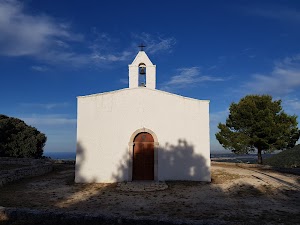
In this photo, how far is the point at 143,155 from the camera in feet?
48.5

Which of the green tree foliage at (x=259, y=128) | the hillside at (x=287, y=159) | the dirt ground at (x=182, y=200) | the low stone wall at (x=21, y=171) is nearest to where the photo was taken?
the dirt ground at (x=182, y=200)

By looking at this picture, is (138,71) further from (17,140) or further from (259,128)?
(17,140)

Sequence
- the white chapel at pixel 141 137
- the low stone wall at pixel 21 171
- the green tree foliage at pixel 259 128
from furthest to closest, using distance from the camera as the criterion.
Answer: the green tree foliage at pixel 259 128 → the white chapel at pixel 141 137 → the low stone wall at pixel 21 171

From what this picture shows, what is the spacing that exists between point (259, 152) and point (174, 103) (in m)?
14.5

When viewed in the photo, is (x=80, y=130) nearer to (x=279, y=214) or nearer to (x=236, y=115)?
(x=279, y=214)

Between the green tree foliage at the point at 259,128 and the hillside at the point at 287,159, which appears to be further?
the hillside at the point at 287,159

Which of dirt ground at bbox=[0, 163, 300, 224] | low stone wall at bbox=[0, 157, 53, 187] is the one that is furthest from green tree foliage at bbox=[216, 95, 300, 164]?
low stone wall at bbox=[0, 157, 53, 187]

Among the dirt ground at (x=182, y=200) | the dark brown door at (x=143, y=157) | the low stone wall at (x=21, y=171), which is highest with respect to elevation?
→ the dark brown door at (x=143, y=157)

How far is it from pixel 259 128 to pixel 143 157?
13.9 meters

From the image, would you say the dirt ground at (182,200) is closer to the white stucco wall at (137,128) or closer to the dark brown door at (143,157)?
the white stucco wall at (137,128)

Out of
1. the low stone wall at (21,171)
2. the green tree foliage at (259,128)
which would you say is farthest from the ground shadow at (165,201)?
the green tree foliage at (259,128)

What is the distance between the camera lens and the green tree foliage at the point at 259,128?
24.1 meters

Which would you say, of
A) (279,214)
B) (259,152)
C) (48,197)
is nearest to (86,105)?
(48,197)

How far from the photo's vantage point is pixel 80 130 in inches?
583
